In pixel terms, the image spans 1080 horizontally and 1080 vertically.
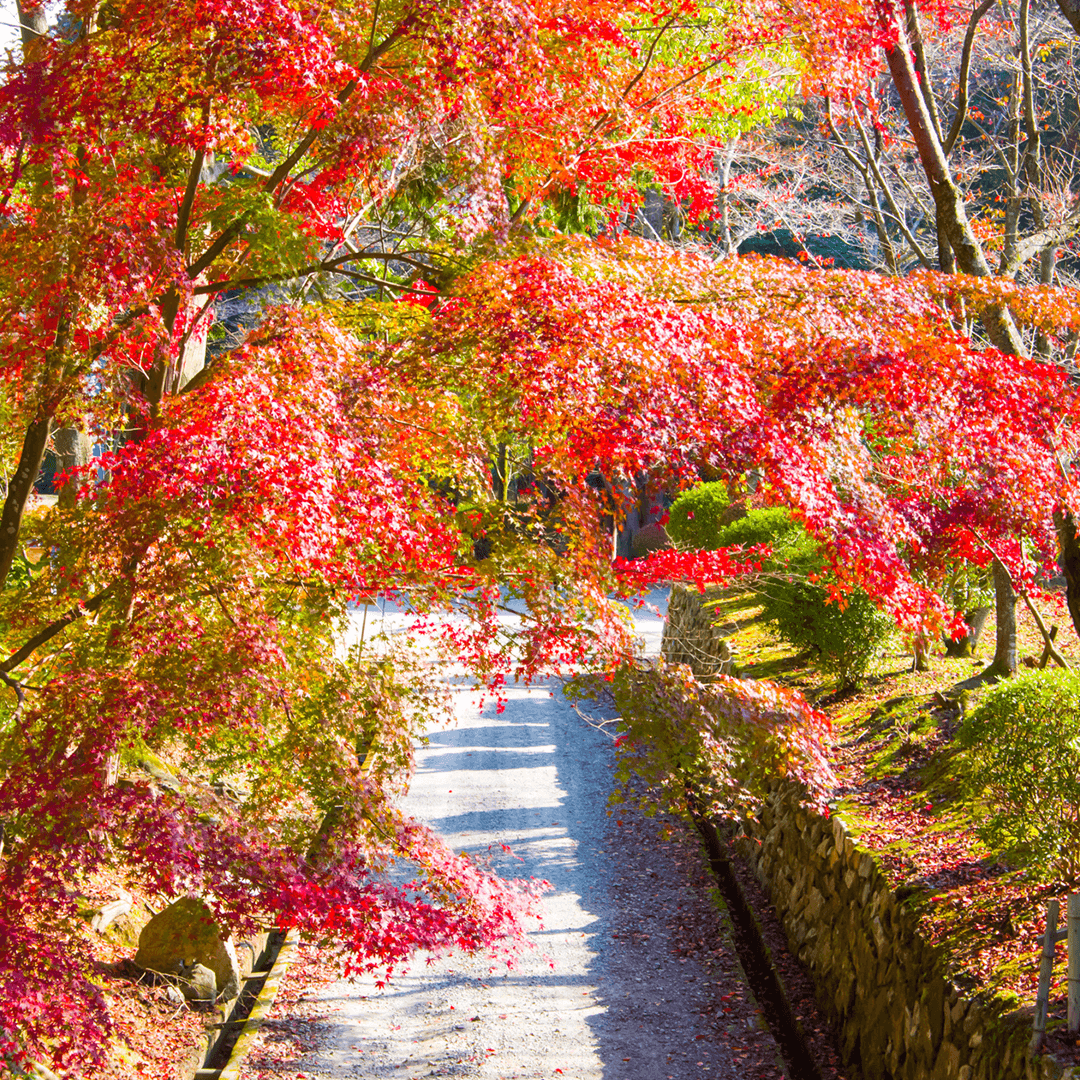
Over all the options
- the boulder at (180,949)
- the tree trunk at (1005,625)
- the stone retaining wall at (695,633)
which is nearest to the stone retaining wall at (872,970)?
the tree trunk at (1005,625)

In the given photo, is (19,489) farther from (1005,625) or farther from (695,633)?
(695,633)

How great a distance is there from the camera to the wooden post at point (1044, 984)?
3.91m

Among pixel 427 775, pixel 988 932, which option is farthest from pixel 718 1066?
pixel 427 775

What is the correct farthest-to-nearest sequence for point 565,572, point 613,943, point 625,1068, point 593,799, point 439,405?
point 593,799 < point 613,943 < point 625,1068 < point 439,405 < point 565,572

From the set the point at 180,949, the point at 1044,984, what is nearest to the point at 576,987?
the point at 180,949

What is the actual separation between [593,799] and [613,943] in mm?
3158

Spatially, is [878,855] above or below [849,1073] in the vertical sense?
above

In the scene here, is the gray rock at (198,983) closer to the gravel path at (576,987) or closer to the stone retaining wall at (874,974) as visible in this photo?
the gravel path at (576,987)

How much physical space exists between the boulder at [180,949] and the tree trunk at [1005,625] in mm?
6962

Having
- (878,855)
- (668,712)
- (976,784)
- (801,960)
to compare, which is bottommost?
(801,960)

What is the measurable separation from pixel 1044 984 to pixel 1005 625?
5182mm

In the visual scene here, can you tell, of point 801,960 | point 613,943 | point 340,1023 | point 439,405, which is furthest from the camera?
point 613,943

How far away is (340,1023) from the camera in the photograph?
6.75 m

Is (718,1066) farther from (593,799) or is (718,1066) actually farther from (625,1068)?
(593,799)
